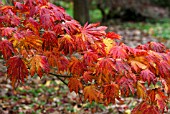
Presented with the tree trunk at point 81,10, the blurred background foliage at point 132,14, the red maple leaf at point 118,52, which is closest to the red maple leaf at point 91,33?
the red maple leaf at point 118,52

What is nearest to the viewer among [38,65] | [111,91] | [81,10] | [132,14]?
[38,65]

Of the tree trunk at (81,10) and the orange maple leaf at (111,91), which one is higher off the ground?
the tree trunk at (81,10)

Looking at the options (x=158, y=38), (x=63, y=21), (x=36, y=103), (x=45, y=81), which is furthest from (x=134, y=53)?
(x=158, y=38)

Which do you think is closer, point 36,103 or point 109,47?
point 109,47

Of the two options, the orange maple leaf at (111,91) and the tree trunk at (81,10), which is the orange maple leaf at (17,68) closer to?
the orange maple leaf at (111,91)

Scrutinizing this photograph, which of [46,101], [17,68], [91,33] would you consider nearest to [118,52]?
[91,33]

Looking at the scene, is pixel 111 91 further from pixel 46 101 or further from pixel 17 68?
pixel 46 101

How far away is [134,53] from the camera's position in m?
2.25

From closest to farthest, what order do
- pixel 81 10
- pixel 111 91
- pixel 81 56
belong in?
pixel 111 91
pixel 81 56
pixel 81 10

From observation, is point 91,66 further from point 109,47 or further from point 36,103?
point 36,103

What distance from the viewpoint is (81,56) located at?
2389mm

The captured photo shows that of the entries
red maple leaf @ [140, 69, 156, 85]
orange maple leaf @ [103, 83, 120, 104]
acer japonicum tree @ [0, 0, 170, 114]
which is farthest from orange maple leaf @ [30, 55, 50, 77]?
red maple leaf @ [140, 69, 156, 85]

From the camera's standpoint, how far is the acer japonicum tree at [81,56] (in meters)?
2.14

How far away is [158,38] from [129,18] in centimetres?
327
